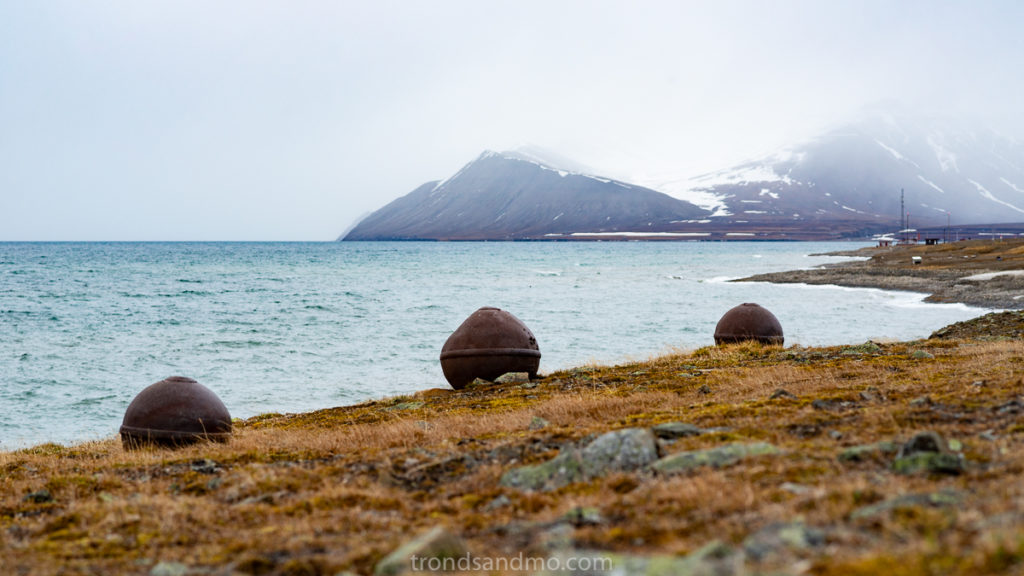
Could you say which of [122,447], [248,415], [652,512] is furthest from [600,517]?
[248,415]

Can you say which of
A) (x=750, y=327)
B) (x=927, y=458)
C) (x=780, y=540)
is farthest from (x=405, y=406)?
(x=780, y=540)

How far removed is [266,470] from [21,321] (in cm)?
3648

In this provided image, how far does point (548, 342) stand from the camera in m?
29.7

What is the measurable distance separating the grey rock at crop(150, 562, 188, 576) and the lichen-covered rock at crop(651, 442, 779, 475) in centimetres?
377

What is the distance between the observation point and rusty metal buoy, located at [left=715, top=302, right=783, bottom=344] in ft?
66.0

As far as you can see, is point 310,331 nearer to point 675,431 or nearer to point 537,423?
point 537,423

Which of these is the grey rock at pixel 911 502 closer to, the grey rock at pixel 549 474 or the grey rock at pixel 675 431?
the grey rock at pixel 549 474

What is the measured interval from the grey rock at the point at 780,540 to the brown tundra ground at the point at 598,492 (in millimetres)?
16

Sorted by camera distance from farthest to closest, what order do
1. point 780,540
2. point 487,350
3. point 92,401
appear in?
point 92,401 < point 487,350 < point 780,540

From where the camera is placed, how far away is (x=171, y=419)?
37.2 feet

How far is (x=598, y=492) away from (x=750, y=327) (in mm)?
14993

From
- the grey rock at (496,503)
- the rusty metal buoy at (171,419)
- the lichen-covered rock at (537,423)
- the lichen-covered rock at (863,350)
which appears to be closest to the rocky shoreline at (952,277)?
the lichen-covered rock at (863,350)

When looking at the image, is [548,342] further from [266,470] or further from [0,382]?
[266,470]

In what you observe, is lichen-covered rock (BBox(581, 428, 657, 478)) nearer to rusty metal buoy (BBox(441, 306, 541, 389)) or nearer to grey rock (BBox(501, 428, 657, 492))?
grey rock (BBox(501, 428, 657, 492))
